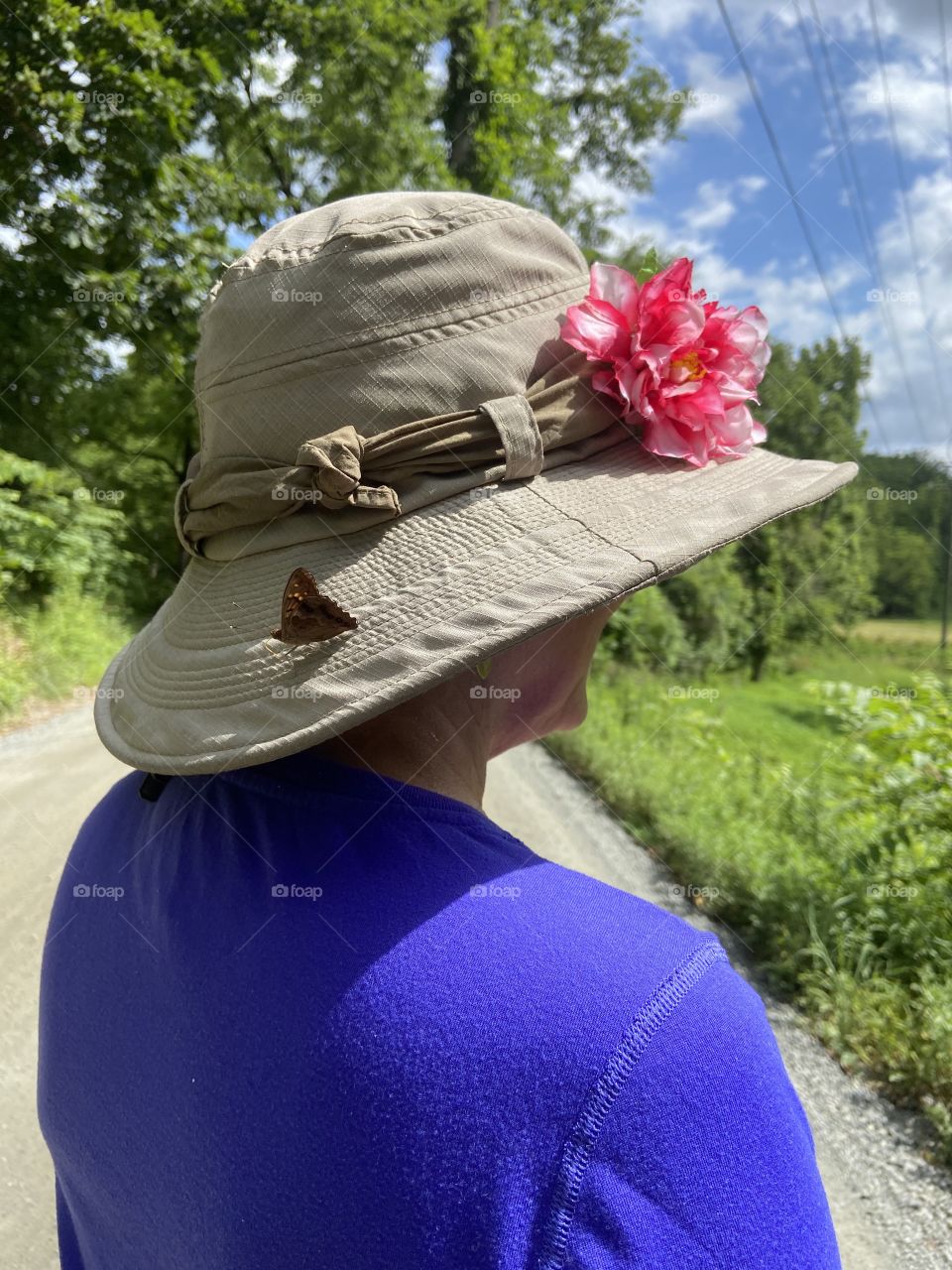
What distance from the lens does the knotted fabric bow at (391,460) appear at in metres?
0.99

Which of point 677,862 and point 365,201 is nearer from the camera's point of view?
point 365,201

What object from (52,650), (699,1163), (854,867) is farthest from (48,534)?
(699,1163)

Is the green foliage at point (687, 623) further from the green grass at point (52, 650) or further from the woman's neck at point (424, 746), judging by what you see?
the woman's neck at point (424, 746)

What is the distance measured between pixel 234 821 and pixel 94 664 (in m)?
10.4

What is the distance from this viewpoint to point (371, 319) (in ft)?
3.31

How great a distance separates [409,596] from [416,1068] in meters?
0.49

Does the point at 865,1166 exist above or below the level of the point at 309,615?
below

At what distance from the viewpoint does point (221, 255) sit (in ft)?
33.9

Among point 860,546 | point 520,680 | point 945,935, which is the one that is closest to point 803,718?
point 860,546

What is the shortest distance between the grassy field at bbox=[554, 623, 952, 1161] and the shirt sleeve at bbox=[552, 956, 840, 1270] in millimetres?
3013

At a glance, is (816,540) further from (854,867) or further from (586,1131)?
(586,1131)

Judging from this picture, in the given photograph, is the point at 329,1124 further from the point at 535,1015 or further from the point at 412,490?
the point at 412,490

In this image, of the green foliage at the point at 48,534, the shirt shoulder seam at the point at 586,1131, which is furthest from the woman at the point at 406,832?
the green foliage at the point at 48,534

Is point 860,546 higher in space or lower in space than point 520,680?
lower
